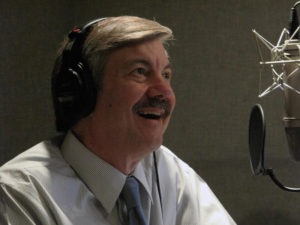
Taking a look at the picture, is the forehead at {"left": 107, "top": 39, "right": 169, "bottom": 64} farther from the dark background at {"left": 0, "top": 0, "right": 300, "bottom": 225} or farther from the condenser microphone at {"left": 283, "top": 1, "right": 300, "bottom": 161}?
the dark background at {"left": 0, "top": 0, "right": 300, "bottom": 225}

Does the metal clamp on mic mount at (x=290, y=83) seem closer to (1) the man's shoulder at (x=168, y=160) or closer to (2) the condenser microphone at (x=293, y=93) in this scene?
(2) the condenser microphone at (x=293, y=93)

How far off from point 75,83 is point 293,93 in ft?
1.59

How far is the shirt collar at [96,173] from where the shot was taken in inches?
41.8

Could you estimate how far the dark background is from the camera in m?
1.58

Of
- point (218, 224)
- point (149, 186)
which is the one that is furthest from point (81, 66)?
point (218, 224)

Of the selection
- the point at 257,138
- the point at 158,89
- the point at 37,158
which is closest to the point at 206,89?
the point at 257,138

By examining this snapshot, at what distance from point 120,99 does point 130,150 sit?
4.3 inches

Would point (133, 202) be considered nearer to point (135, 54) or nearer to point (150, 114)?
point (150, 114)

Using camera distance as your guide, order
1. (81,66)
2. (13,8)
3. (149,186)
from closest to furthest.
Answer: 1. (81,66)
2. (149,186)
3. (13,8)

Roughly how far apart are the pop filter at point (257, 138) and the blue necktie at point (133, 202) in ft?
0.97

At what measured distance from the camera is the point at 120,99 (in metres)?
1.05

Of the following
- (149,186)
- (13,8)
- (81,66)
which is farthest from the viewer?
(13,8)

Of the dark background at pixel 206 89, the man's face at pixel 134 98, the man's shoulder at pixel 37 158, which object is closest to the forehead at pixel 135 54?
the man's face at pixel 134 98

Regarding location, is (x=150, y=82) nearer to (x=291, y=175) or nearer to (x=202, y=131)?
(x=202, y=131)
